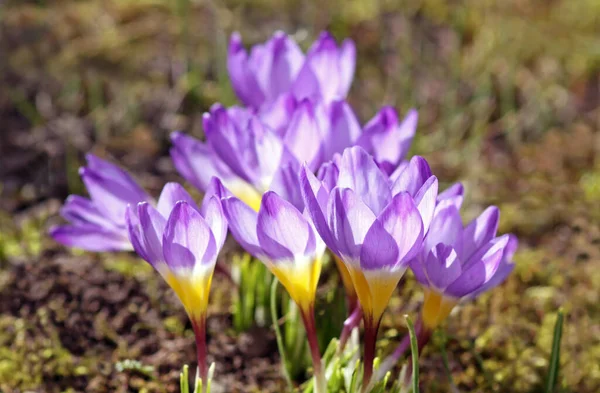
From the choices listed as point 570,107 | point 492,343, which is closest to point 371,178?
point 492,343

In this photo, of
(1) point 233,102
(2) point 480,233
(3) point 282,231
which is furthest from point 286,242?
(1) point 233,102

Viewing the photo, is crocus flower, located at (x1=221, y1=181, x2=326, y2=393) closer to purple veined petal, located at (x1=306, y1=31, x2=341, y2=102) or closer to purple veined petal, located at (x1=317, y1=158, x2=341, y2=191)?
purple veined petal, located at (x1=317, y1=158, x2=341, y2=191)

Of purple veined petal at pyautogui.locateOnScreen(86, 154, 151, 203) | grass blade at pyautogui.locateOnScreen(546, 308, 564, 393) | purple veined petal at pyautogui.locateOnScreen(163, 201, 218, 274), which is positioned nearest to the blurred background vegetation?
grass blade at pyautogui.locateOnScreen(546, 308, 564, 393)

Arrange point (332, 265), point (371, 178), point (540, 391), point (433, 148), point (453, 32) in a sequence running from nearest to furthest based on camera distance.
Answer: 1. point (371, 178)
2. point (540, 391)
3. point (332, 265)
4. point (433, 148)
5. point (453, 32)

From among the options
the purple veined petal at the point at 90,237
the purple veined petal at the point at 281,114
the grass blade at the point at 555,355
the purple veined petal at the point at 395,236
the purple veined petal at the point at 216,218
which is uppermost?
the purple veined petal at the point at 281,114

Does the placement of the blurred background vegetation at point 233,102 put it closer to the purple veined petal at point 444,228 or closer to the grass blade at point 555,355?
the grass blade at point 555,355

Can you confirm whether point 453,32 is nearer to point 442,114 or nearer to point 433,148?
point 442,114

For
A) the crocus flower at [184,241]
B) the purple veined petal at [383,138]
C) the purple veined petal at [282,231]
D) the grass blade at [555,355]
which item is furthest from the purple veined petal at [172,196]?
the grass blade at [555,355]
